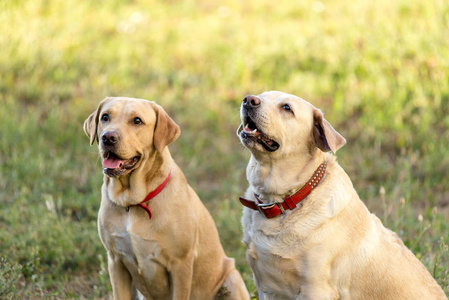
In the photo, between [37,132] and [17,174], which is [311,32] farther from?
[17,174]

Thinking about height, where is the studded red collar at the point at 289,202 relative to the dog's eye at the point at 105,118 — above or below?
below

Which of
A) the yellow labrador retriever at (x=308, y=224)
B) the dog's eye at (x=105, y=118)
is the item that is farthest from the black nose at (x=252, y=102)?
the dog's eye at (x=105, y=118)

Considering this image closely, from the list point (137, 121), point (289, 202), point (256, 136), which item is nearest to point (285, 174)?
point (289, 202)

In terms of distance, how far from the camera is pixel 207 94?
8648 mm

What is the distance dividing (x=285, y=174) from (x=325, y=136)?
34cm

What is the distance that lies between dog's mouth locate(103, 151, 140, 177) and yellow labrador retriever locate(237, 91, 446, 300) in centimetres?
80

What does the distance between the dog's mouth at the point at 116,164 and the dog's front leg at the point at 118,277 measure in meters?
0.59

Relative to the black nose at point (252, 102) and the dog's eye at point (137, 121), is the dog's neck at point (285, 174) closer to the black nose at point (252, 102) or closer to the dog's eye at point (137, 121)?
the black nose at point (252, 102)

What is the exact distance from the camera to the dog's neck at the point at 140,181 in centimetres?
367

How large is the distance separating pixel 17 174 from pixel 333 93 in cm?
468

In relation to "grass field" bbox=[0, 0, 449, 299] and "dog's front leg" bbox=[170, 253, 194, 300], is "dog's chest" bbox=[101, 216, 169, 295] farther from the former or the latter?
"grass field" bbox=[0, 0, 449, 299]

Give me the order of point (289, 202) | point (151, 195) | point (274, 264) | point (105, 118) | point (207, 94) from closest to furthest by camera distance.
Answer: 1. point (274, 264)
2. point (289, 202)
3. point (151, 195)
4. point (105, 118)
5. point (207, 94)

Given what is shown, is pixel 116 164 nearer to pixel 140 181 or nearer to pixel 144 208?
pixel 140 181

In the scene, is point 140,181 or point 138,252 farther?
point 140,181
